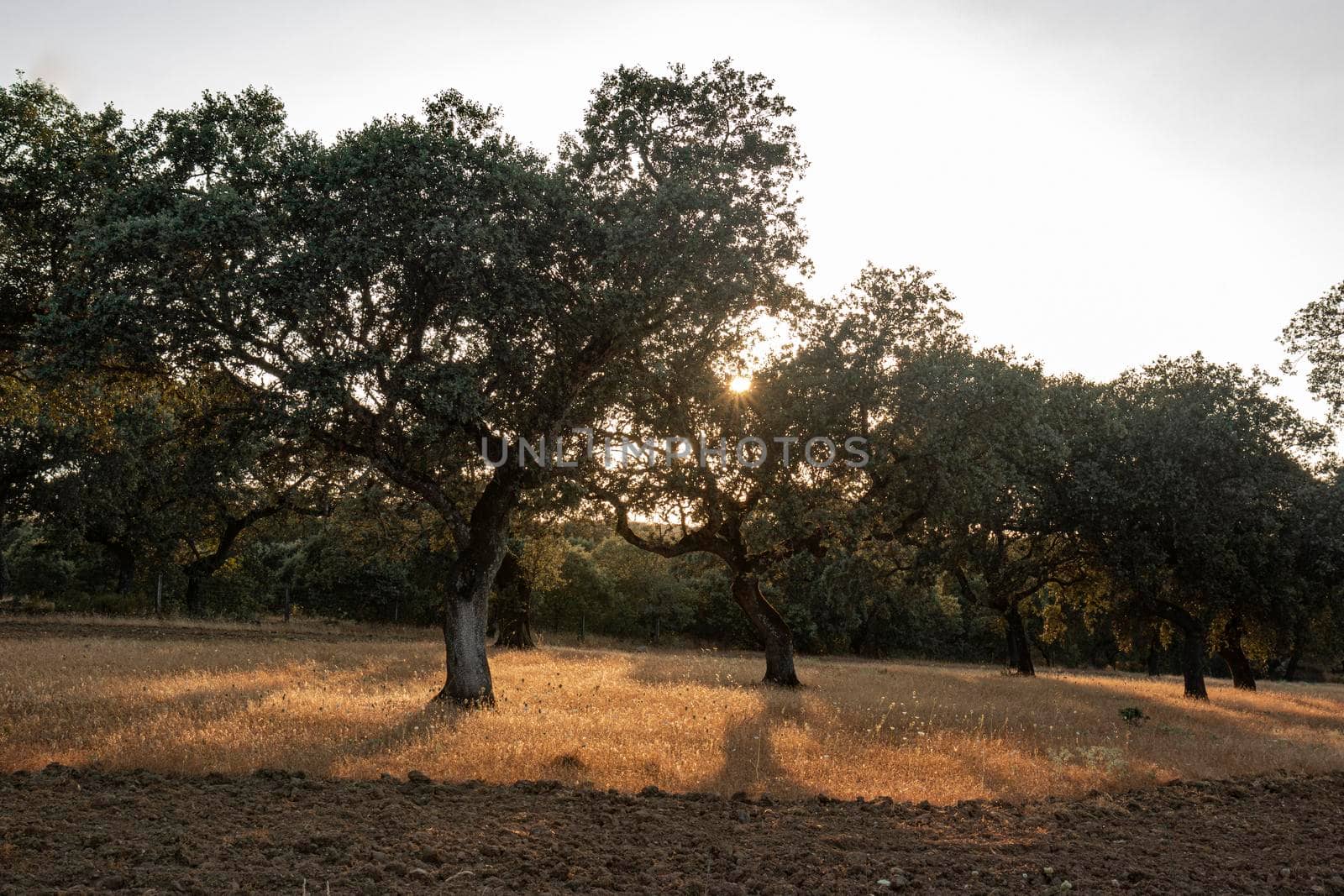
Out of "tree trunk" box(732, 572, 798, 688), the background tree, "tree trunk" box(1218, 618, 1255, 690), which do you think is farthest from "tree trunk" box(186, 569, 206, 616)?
"tree trunk" box(1218, 618, 1255, 690)

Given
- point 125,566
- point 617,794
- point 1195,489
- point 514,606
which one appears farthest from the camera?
point 125,566

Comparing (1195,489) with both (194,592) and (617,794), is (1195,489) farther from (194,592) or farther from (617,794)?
(194,592)

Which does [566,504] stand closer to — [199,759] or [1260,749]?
[199,759]

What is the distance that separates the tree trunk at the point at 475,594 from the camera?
18.0 metres

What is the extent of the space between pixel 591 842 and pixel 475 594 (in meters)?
10.8

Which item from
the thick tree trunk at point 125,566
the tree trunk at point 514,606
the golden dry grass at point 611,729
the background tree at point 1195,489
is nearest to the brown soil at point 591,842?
the golden dry grass at point 611,729

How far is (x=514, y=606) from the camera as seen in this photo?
41250mm

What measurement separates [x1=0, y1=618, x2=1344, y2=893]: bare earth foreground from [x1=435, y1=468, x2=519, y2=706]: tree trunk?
3.14ft

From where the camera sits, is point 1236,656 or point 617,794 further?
point 1236,656

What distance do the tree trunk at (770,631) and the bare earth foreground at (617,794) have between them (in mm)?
7205

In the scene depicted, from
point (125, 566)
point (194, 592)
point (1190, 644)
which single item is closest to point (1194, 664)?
point (1190, 644)

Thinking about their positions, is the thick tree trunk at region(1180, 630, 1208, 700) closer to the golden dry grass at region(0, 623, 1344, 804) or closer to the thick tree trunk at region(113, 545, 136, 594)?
the golden dry grass at region(0, 623, 1344, 804)

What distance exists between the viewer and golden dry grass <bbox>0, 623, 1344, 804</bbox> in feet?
38.4

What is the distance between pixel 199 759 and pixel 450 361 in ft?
29.5
